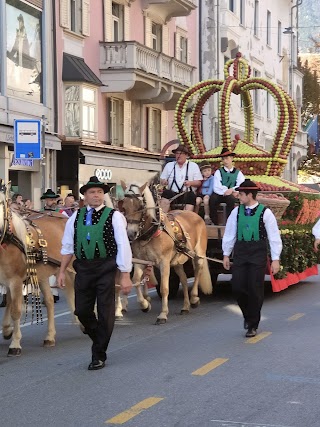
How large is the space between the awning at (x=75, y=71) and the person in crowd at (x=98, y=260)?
18934mm

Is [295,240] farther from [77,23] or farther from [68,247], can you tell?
[77,23]

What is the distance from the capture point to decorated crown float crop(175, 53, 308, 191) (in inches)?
653

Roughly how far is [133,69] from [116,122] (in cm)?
240

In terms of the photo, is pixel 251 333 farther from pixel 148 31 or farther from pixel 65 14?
pixel 148 31

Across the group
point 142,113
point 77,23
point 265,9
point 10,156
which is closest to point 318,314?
point 10,156

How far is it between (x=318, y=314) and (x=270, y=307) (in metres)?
1.10

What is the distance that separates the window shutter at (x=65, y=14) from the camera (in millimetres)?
27359

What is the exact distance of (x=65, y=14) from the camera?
2759cm

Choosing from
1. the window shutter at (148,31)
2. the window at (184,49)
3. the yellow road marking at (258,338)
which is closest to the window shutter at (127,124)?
the window shutter at (148,31)

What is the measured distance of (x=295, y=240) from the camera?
15.8m

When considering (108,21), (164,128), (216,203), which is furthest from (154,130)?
(216,203)

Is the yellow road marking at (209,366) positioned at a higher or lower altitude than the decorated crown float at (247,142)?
lower

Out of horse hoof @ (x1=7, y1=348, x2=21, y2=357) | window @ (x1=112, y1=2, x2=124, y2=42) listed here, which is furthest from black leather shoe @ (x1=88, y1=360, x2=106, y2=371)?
window @ (x1=112, y1=2, x2=124, y2=42)

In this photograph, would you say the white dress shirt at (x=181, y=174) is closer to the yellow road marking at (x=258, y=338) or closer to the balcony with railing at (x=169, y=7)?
the yellow road marking at (x=258, y=338)
